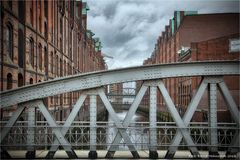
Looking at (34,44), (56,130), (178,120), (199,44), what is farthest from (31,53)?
(199,44)

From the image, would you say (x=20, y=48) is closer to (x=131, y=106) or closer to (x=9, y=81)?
(x=9, y=81)

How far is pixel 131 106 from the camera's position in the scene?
8156mm

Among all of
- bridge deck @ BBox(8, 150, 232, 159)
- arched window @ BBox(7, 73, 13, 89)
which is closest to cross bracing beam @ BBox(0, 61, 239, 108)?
bridge deck @ BBox(8, 150, 232, 159)

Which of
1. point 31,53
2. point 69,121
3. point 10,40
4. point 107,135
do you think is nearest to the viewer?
point 69,121

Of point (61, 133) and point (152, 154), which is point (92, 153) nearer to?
point (61, 133)

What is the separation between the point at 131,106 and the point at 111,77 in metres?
0.96

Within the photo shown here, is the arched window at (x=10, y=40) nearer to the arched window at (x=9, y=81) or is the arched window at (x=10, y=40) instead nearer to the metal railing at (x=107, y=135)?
the arched window at (x=9, y=81)

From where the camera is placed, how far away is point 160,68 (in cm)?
824

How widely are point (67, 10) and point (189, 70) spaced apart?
87.3 feet

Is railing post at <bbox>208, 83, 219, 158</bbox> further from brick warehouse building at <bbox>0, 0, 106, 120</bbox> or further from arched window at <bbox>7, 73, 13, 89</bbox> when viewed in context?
arched window at <bbox>7, 73, 13, 89</bbox>

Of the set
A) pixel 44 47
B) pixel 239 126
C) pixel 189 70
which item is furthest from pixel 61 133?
pixel 44 47

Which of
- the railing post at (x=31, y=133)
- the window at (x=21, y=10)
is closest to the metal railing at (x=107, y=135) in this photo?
the railing post at (x=31, y=133)

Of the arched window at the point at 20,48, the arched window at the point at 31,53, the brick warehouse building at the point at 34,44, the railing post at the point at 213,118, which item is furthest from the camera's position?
the arched window at the point at 31,53

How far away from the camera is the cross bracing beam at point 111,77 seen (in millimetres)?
7910
